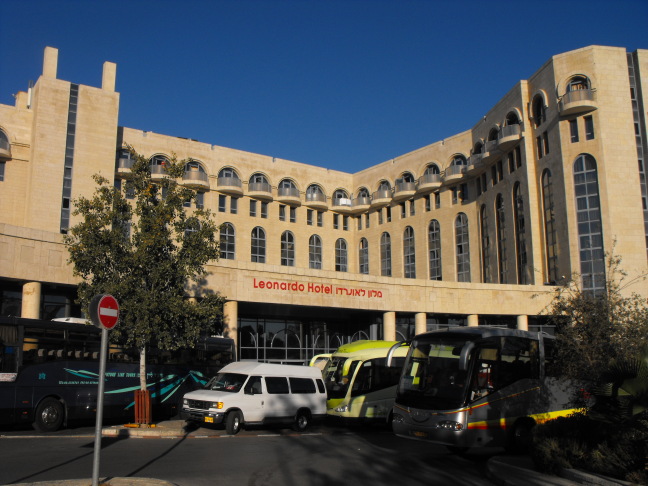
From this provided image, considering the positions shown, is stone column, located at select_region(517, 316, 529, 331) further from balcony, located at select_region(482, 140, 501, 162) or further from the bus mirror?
the bus mirror

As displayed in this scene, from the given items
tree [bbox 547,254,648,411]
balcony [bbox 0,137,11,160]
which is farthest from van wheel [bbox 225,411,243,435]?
balcony [bbox 0,137,11,160]

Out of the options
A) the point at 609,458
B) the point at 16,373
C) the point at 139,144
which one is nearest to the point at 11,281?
the point at 16,373

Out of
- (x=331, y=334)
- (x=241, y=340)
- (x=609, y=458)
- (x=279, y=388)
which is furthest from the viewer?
(x=331, y=334)

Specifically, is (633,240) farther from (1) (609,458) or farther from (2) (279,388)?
(1) (609,458)

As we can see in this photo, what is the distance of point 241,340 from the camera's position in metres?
36.4

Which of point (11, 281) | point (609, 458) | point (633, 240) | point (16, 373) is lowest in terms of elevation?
point (609, 458)

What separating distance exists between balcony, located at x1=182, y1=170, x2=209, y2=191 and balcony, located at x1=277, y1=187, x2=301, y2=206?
7.80 metres

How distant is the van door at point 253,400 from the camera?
54.1 feet

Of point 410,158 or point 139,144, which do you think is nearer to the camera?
point 139,144

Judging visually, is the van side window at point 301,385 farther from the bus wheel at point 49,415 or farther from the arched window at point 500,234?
the arched window at point 500,234

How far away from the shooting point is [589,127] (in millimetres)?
42344

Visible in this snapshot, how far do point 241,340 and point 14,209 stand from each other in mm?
20384

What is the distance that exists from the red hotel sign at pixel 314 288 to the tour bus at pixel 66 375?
11573 millimetres

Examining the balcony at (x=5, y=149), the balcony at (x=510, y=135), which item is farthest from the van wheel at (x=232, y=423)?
the balcony at (x=510, y=135)
